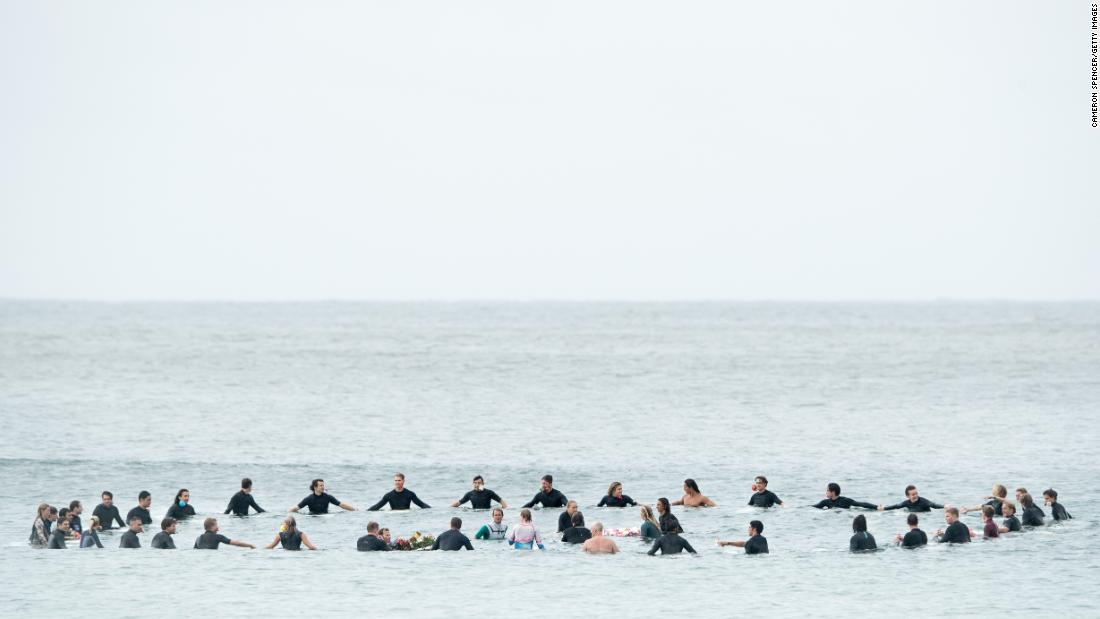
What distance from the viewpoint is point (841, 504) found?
38188 mm

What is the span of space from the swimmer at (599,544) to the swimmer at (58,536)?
40.2 feet

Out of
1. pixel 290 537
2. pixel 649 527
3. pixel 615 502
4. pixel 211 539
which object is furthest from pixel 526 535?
pixel 211 539

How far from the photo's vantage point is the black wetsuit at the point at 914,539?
1300 inches

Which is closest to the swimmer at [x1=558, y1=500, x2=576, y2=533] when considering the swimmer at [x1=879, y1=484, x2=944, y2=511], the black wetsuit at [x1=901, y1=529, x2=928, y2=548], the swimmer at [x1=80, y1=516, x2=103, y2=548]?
the black wetsuit at [x1=901, y1=529, x2=928, y2=548]

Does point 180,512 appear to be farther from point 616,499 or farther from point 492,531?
point 616,499

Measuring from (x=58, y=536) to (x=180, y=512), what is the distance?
15.1 ft

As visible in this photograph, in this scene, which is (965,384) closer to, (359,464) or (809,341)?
(359,464)

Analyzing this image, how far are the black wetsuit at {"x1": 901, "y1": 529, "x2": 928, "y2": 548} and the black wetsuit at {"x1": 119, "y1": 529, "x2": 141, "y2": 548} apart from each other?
1811 cm

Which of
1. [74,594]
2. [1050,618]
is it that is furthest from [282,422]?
[1050,618]

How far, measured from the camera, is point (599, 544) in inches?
1288

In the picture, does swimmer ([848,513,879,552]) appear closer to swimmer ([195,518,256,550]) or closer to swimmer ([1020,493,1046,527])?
swimmer ([1020,493,1046,527])

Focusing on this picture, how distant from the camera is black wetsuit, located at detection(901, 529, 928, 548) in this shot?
108ft

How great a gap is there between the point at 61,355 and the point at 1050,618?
118 metres

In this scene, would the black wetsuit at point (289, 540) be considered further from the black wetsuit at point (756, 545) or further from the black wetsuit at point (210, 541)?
the black wetsuit at point (756, 545)
